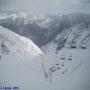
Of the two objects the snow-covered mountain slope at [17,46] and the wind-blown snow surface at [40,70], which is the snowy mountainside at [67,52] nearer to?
the wind-blown snow surface at [40,70]

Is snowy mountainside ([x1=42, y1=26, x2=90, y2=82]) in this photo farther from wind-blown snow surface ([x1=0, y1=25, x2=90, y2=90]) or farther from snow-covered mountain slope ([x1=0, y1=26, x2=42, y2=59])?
snow-covered mountain slope ([x1=0, y1=26, x2=42, y2=59])

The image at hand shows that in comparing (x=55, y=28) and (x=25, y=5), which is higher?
(x=25, y=5)

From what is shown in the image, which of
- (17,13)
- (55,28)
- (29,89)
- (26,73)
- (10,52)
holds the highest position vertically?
(17,13)

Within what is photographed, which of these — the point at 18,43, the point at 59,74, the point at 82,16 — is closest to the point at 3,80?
the point at 18,43

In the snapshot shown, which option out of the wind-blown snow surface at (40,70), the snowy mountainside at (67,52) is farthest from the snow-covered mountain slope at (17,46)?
the snowy mountainside at (67,52)

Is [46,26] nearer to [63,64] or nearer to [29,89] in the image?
[63,64]

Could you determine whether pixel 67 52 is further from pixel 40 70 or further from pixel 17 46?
pixel 17 46

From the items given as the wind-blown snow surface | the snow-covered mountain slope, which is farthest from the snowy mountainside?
the snow-covered mountain slope
